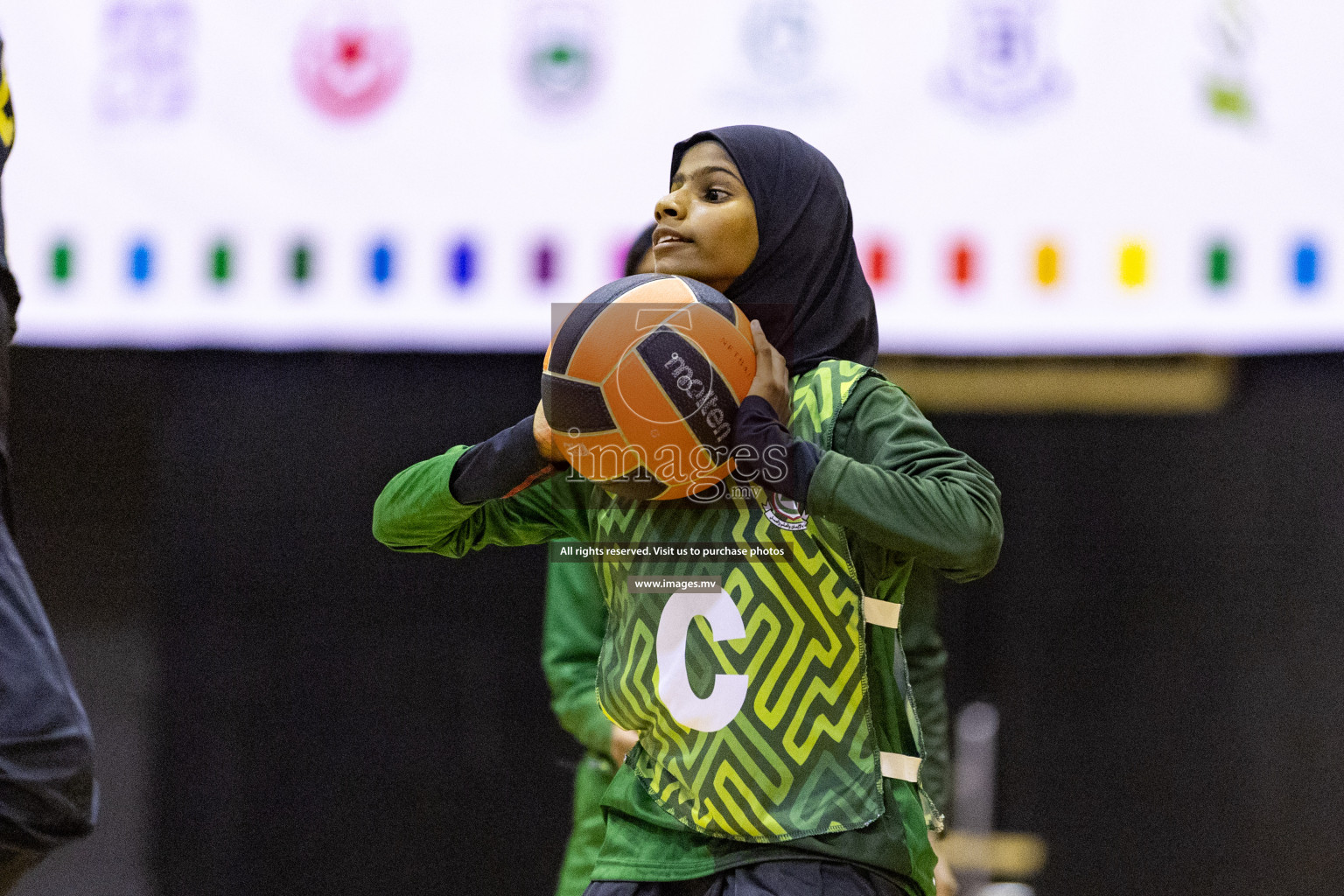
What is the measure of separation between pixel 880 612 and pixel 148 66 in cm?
274

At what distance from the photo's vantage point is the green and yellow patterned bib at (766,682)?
1.77 meters

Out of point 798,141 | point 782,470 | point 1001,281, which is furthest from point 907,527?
point 1001,281

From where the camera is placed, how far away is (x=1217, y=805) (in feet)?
11.7

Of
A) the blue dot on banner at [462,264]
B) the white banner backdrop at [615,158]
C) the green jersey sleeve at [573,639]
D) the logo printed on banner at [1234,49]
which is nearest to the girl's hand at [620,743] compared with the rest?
the green jersey sleeve at [573,639]

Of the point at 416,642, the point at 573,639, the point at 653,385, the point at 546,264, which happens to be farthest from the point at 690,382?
the point at 416,642

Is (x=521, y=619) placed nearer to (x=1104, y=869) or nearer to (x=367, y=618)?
(x=367, y=618)

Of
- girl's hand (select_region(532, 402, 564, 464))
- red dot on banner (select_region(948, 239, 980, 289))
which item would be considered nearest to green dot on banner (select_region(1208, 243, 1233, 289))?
red dot on banner (select_region(948, 239, 980, 289))

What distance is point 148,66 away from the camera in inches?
145

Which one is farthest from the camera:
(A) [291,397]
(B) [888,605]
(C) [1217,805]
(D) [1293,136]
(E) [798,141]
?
(A) [291,397]

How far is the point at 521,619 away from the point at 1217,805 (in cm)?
187

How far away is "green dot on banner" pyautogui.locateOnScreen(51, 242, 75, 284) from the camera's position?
3.71 meters

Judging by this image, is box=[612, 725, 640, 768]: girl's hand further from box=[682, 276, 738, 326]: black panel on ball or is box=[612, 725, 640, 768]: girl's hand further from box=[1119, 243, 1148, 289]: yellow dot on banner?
box=[1119, 243, 1148, 289]: yellow dot on banner

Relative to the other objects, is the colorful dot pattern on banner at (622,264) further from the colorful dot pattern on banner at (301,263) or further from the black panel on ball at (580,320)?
the black panel on ball at (580,320)

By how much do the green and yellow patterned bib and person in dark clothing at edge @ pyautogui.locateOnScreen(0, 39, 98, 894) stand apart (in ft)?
3.25
